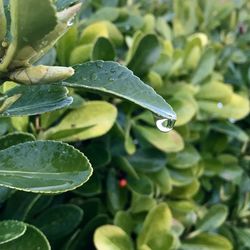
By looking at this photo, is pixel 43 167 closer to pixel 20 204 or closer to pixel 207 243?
pixel 20 204

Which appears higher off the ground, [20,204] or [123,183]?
[20,204]

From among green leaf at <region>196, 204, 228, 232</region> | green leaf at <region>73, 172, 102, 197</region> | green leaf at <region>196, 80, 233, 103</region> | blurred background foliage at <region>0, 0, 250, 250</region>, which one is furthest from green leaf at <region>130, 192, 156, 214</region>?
green leaf at <region>196, 80, 233, 103</region>

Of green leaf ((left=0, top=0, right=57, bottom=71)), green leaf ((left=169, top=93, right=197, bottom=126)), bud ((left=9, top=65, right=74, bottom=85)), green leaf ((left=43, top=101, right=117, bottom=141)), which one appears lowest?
green leaf ((left=169, top=93, right=197, bottom=126))

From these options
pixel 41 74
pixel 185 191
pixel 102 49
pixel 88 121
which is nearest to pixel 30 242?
pixel 41 74

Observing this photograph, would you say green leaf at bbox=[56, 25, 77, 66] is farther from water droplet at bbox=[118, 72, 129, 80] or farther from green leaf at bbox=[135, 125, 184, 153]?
water droplet at bbox=[118, 72, 129, 80]

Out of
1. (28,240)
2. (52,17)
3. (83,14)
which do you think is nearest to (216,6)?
(83,14)
